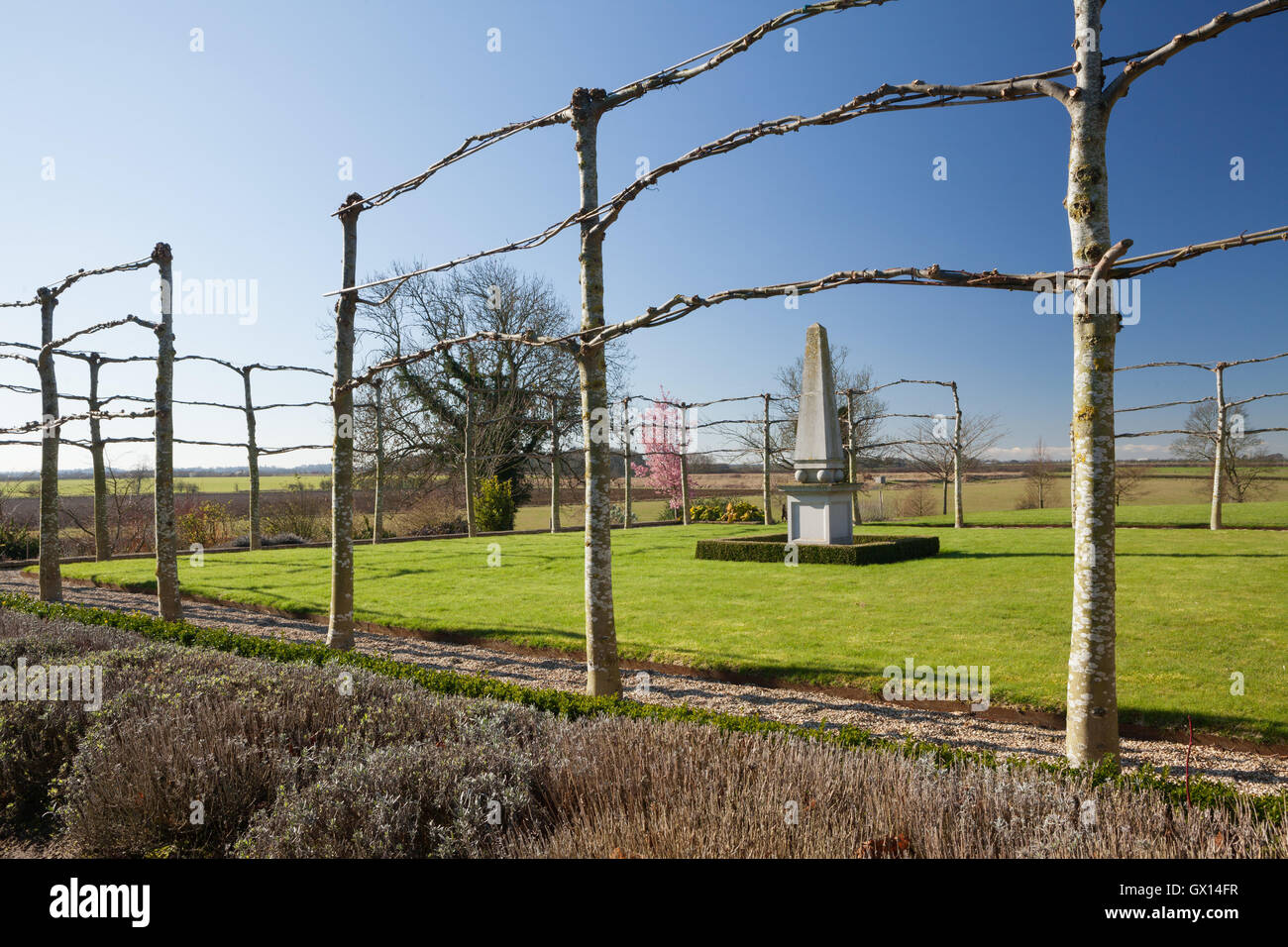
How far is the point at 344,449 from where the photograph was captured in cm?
826

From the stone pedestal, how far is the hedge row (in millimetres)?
9628

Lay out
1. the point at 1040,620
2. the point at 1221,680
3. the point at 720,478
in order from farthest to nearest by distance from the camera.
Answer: the point at 720,478 < the point at 1040,620 < the point at 1221,680

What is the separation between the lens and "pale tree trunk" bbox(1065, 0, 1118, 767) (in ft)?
13.0

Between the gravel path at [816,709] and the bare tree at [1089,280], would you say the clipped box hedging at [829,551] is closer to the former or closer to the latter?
the gravel path at [816,709]

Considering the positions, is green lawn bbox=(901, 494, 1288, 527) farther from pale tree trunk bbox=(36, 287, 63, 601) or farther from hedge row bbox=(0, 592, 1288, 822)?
pale tree trunk bbox=(36, 287, 63, 601)

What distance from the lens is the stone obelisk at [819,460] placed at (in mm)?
14711

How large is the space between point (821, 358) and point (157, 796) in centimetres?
1296

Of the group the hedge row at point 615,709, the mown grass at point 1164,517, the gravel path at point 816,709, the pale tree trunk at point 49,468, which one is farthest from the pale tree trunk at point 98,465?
the mown grass at point 1164,517

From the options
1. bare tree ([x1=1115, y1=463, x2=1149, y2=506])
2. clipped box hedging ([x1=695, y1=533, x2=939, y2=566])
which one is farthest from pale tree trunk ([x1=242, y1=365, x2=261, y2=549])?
bare tree ([x1=1115, y1=463, x2=1149, y2=506])

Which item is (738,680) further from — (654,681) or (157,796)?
(157,796)

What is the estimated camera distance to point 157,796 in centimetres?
416

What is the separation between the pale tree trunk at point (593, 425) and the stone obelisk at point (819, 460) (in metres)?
9.25
